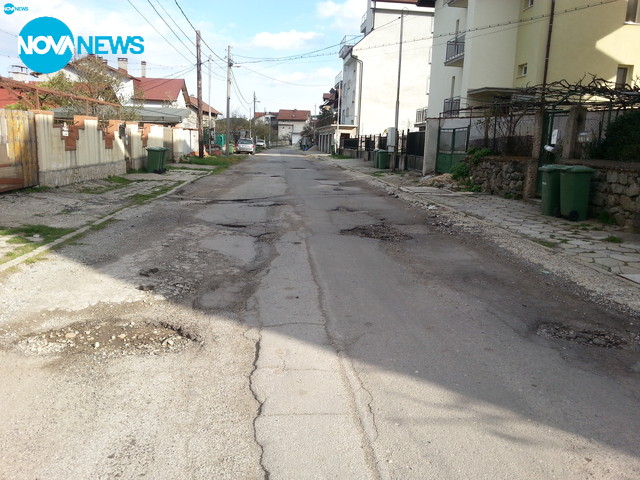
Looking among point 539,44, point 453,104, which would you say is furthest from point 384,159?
point 539,44

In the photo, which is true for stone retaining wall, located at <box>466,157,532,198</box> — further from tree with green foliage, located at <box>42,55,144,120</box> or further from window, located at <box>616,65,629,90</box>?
tree with green foliage, located at <box>42,55,144,120</box>

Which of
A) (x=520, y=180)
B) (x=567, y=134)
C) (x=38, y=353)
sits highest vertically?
(x=567, y=134)

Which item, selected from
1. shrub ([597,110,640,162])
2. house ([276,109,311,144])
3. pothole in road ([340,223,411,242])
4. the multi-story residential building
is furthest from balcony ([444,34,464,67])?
house ([276,109,311,144])

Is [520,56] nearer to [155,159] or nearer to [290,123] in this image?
[155,159]

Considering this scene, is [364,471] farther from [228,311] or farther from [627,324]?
[627,324]

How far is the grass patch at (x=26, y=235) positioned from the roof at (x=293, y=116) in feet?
464

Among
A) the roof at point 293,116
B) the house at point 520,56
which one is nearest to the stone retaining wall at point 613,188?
the house at point 520,56

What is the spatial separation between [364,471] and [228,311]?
2814 mm

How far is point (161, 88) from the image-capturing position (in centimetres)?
6247

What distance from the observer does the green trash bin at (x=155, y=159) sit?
869 inches

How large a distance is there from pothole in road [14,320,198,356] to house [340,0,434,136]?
51.6m

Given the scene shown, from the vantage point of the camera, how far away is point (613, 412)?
3.52 meters

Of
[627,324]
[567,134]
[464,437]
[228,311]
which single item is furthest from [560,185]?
[464,437]

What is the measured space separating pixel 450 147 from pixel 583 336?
17671 millimetres
